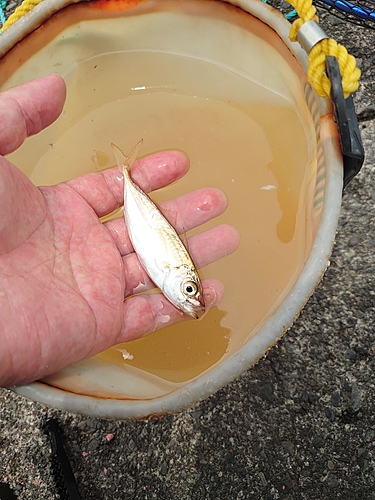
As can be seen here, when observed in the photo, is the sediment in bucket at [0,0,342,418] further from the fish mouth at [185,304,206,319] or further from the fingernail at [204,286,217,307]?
the fish mouth at [185,304,206,319]

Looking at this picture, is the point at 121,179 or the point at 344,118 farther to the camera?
the point at 121,179

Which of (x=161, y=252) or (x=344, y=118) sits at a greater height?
(x=344, y=118)

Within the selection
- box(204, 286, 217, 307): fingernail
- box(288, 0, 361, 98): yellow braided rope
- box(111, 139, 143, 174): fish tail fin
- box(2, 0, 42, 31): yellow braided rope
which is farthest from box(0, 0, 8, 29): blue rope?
box(204, 286, 217, 307): fingernail

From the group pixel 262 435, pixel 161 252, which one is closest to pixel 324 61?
pixel 161 252

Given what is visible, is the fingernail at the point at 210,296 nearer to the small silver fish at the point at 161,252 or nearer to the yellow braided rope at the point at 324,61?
the small silver fish at the point at 161,252

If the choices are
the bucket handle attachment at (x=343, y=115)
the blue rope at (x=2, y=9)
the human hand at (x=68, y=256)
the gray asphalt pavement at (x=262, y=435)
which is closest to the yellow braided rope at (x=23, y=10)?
the human hand at (x=68, y=256)

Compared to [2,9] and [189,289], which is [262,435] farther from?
[2,9]
